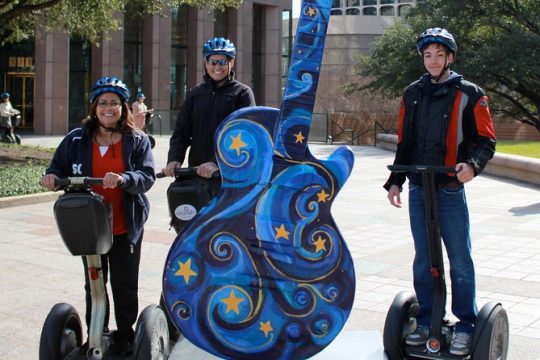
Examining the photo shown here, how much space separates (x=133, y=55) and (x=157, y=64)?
1.27m

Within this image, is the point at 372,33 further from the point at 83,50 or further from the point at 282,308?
the point at 282,308

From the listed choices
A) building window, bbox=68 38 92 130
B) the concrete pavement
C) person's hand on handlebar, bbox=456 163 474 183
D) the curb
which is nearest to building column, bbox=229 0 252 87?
building window, bbox=68 38 92 130

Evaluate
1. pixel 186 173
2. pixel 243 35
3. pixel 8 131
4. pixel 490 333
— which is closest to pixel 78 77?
pixel 243 35

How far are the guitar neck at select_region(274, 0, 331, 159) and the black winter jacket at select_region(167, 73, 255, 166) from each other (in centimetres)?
80

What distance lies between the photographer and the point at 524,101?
113 feet

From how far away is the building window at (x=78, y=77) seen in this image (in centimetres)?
3322

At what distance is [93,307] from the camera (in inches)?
159

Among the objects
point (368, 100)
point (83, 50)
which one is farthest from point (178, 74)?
point (368, 100)

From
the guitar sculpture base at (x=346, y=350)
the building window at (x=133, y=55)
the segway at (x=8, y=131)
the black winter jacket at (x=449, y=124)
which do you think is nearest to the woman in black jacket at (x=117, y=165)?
the guitar sculpture base at (x=346, y=350)

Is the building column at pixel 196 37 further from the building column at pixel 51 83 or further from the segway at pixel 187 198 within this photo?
the segway at pixel 187 198

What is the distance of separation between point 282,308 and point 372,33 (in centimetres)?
6790

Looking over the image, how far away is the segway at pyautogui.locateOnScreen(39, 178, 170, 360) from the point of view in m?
3.74

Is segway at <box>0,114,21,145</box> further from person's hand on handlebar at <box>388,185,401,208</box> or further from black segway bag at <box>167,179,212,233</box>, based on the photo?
person's hand on handlebar at <box>388,185,401,208</box>

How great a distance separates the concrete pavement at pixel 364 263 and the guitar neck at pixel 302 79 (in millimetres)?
1433
